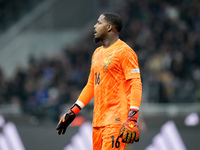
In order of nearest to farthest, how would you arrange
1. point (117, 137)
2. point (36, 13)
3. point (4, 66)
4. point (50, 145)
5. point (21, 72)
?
point (117, 137), point (50, 145), point (21, 72), point (4, 66), point (36, 13)

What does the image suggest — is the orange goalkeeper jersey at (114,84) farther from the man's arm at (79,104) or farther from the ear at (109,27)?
the man's arm at (79,104)

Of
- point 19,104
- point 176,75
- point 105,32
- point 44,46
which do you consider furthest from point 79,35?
point 105,32

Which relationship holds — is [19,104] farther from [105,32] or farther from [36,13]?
[105,32]

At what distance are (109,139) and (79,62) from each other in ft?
33.2

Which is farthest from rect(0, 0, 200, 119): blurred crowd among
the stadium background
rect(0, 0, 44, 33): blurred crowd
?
rect(0, 0, 44, 33): blurred crowd

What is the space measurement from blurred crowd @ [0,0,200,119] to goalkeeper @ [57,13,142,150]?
5615 millimetres

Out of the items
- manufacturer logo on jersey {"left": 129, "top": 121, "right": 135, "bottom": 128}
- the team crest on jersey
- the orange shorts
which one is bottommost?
the orange shorts

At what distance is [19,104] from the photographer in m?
13.6

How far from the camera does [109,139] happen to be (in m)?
4.99

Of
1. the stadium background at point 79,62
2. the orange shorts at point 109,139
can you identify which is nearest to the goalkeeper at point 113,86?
the orange shorts at point 109,139

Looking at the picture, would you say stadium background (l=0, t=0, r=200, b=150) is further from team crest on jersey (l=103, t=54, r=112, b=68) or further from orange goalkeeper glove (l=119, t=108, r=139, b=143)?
orange goalkeeper glove (l=119, t=108, r=139, b=143)

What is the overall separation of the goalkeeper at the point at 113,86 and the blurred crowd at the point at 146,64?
18.4ft

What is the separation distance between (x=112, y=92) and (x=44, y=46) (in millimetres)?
13314

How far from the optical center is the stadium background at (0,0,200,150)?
1074 centimetres
